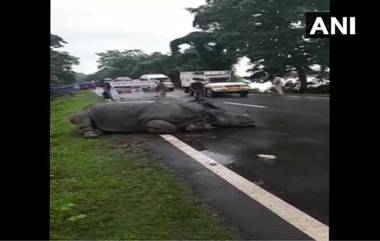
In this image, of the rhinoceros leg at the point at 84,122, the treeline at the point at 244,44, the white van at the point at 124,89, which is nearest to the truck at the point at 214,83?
the treeline at the point at 244,44

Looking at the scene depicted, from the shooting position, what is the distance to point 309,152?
768 centimetres

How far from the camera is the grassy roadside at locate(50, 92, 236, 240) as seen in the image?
392cm

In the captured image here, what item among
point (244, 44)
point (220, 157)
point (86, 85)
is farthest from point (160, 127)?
point (86, 85)

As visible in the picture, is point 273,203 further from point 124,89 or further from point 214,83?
point 214,83

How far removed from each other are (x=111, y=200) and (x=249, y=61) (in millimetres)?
28154

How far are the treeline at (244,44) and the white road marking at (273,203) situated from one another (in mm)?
19586

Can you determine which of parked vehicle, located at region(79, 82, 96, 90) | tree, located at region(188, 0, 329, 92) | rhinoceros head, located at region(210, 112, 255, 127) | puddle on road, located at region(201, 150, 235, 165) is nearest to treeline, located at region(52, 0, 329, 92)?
tree, located at region(188, 0, 329, 92)

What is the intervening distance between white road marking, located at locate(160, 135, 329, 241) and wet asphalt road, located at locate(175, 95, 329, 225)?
0.37 feet

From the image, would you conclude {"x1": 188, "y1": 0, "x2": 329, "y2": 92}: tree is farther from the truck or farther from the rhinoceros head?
the rhinoceros head
